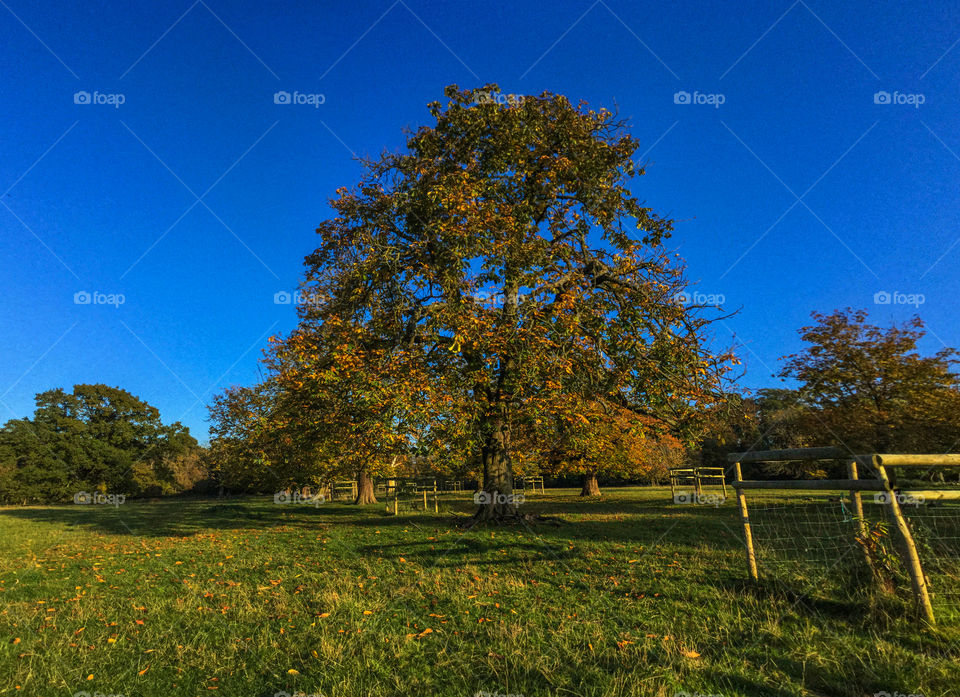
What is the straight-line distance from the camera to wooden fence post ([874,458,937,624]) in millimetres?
4945

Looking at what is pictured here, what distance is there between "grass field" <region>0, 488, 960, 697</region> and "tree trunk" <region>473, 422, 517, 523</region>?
410 centimetres

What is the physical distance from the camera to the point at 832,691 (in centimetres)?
380

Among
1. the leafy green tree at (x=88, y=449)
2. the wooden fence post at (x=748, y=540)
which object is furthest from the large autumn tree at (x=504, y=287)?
the leafy green tree at (x=88, y=449)

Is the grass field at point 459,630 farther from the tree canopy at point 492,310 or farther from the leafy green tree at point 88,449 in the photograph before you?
the leafy green tree at point 88,449

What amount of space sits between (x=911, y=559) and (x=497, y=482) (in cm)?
1070

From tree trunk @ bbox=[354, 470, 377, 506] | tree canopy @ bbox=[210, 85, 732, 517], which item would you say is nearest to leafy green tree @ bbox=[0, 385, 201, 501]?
tree trunk @ bbox=[354, 470, 377, 506]

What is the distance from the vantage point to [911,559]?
5051 millimetres

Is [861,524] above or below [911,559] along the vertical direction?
above

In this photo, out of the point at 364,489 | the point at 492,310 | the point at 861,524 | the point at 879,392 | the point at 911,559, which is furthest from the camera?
the point at 364,489

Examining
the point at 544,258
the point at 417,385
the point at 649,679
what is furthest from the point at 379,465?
the point at 649,679

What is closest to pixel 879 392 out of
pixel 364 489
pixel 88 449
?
pixel 364 489

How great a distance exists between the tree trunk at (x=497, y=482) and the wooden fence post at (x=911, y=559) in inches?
381

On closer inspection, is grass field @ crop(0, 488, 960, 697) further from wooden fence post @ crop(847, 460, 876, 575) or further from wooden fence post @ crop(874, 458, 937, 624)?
wooden fence post @ crop(847, 460, 876, 575)

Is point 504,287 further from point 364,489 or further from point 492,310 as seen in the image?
point 364,489
